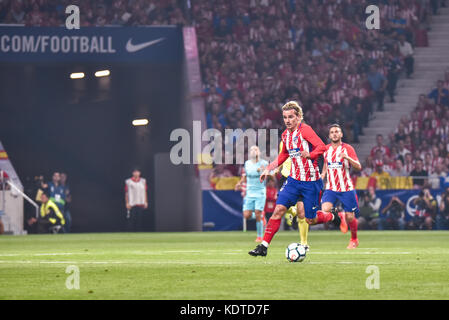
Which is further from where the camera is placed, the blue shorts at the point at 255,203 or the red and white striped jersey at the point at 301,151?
the blue shorts at the point at 255,203

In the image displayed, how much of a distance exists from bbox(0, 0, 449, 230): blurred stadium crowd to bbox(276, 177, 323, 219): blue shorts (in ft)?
50.4

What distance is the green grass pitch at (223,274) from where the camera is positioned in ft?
30.8

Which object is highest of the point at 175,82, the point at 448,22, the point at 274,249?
the point at 448,22

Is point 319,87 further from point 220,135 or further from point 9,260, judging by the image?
point 9,260

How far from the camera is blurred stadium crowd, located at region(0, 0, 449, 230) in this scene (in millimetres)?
31078

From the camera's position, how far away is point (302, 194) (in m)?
14.3

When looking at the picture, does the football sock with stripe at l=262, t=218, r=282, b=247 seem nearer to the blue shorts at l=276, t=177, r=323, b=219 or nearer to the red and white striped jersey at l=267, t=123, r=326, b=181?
the blue shorts at l=276, t=177, r=323, b=219

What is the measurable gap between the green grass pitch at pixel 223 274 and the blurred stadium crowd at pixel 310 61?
14247mm

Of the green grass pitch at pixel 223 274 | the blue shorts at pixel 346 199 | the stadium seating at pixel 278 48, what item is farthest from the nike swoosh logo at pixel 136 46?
the green grass pitch at pixel 223 274

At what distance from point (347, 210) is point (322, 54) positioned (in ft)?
54.8

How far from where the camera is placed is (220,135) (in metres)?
30.0

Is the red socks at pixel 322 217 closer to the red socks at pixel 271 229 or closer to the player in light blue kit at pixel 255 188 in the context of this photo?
the red socks at pixel 271 229

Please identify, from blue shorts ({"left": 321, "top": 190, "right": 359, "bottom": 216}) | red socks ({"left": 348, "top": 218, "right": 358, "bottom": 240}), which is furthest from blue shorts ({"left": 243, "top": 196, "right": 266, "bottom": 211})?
red socks ({"left": 348, "top": 218, "right": 358, "bottom": 240})
